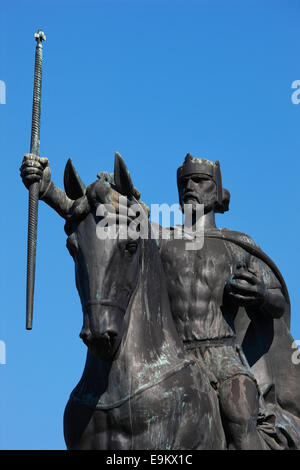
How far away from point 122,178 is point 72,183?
516mm

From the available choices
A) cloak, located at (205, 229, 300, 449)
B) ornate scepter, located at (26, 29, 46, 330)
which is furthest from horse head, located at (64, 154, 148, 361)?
cloak, located at (205, 229, 300, 449)

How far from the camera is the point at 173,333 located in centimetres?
818

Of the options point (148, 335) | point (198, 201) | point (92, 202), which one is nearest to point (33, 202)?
point (92, 202)

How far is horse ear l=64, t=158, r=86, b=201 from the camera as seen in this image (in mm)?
8133

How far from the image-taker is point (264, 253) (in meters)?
9.79

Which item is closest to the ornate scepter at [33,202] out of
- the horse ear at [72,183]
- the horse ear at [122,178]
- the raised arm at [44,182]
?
the raised arm at [44,182]

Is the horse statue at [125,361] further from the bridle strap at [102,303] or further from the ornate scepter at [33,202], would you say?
the ornate scepter at [33,202]

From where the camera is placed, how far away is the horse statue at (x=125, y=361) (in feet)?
24.3

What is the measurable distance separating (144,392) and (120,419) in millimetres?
308

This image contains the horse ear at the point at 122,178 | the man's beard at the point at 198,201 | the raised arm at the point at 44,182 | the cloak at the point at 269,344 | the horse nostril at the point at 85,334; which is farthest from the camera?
the man's beard at the point at 198,201

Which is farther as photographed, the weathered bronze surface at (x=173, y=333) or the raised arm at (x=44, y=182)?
the raised arm at (x=44, y=182)
